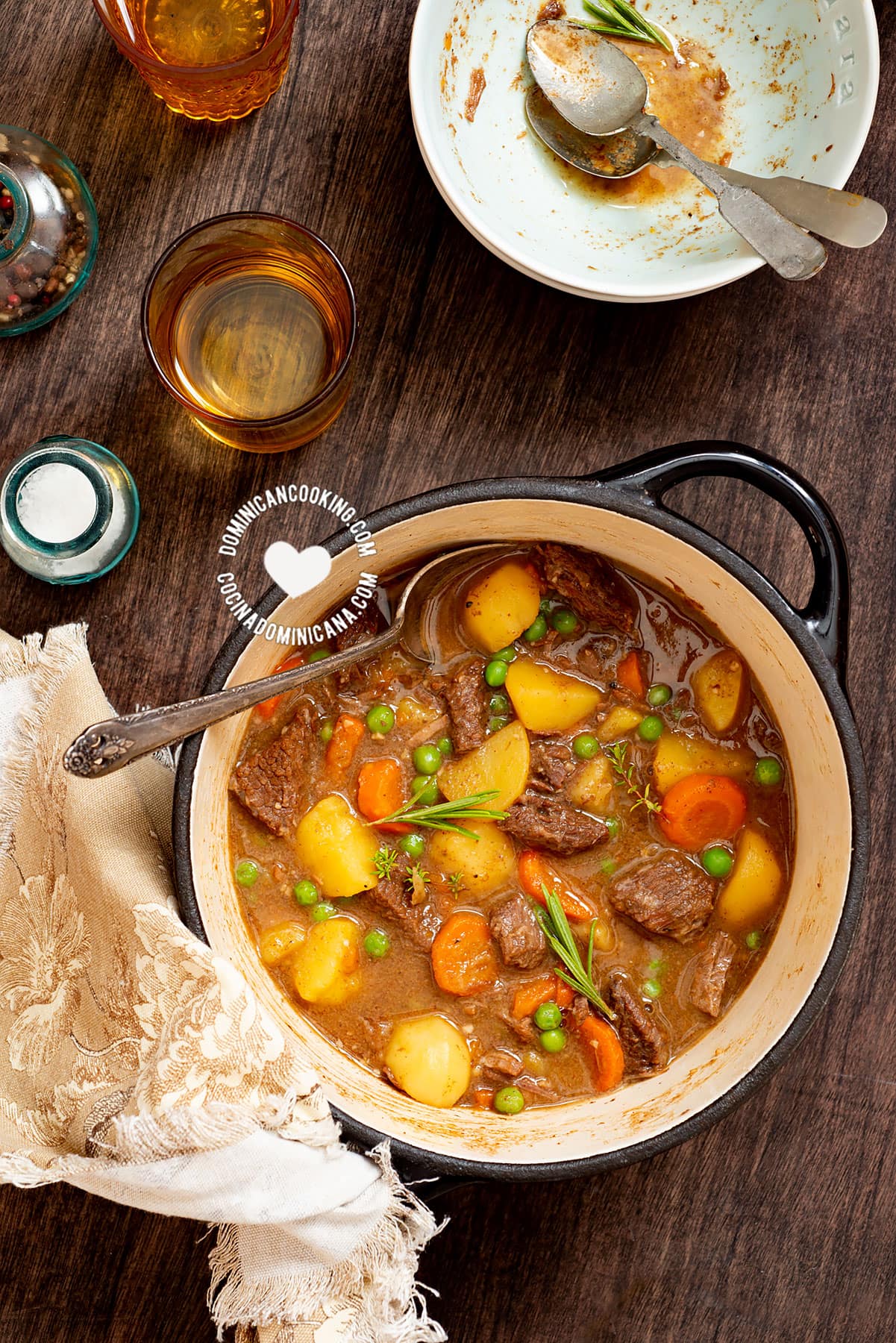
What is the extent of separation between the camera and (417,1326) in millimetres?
2023

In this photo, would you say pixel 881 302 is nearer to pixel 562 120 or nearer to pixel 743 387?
pixel 743 387

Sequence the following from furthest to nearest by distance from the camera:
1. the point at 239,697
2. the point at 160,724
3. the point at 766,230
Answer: the point at 766,230
the point at 239,697
the point at 160,724

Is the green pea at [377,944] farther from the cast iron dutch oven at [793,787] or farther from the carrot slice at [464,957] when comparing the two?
the cast iron dutch oven at [793,787]

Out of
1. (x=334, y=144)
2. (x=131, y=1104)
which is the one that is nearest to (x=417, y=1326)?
(x=131, y=1104)

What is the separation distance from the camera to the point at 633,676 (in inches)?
88.9

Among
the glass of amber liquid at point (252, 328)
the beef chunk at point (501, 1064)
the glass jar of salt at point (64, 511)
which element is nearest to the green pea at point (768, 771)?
the beef chunk at point (501, 1064)

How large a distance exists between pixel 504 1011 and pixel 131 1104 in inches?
31.2

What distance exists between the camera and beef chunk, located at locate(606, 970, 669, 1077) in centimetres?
218

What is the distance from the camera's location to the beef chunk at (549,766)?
2.23 meters

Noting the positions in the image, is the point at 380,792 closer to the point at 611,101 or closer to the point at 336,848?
the point at 336,848

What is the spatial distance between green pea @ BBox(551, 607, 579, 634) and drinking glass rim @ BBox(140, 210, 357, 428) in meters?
0.68

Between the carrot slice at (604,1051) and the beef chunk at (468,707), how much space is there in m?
0.65

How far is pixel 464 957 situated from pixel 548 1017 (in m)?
0.22

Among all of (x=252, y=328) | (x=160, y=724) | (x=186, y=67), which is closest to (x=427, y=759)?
(x=160, y=724)
